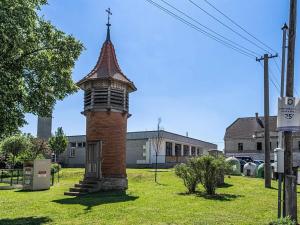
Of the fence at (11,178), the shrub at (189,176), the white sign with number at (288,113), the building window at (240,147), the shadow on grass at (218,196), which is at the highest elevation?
the white sign with number at (288,113)

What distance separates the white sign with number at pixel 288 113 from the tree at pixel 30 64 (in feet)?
26.5

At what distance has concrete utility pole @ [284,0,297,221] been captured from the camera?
11.9 m

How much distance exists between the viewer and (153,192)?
66.8ft

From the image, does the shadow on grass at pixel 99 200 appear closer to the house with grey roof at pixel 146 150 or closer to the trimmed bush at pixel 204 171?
the trimmed bush at pixel 204 171

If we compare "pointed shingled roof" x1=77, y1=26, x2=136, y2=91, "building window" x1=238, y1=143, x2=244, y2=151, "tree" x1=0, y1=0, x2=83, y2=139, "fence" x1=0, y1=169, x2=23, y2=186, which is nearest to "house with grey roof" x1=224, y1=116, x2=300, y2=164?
"building window" x1=238, y1=143, x2=244, y2=151

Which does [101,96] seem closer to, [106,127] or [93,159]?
[106,127]

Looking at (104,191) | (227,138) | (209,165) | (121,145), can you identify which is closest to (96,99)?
(121,145)

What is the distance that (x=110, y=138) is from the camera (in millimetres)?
23031

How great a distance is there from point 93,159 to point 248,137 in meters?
53.1

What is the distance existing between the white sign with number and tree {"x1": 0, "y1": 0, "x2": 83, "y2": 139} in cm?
808

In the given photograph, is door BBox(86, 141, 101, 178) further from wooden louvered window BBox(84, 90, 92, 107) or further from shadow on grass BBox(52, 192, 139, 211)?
shadow on grass BBox(52, 192, 139, 211)

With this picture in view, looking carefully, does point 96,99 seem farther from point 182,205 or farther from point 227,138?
point 227,138

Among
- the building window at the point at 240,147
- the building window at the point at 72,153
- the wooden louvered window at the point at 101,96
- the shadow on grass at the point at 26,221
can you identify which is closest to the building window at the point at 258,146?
the building window at the point at 240,147

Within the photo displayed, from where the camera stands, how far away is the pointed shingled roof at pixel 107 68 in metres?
23.4
